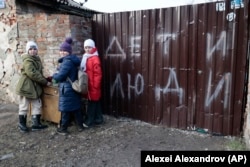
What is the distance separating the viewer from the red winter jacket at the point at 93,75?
425cm

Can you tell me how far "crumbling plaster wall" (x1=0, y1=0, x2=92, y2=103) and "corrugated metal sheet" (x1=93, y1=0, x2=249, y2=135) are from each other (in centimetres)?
52

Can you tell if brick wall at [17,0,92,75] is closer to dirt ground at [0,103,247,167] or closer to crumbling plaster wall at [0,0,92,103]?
crumbling plaster wall at [0,0,92,103]

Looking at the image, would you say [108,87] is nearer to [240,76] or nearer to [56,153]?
[56,153]

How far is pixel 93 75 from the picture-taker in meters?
4.27

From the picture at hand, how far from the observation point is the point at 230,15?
368cm

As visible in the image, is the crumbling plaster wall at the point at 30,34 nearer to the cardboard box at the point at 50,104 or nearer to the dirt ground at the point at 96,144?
the cardboard box at the point at 50,104

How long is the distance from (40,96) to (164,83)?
222 cm

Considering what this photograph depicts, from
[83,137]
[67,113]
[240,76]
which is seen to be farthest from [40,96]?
[240,76]

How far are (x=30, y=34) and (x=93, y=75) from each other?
1869mm

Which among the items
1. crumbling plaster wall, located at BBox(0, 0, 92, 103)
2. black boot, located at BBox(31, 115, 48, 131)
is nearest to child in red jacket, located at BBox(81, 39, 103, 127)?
crumbling plaster wall, located at BBox(0, 0, 92, 103)

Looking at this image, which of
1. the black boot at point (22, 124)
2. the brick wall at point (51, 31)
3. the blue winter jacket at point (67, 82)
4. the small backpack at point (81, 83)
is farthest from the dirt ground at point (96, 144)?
the brick wall at point (51, 31)

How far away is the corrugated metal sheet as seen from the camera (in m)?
3.75

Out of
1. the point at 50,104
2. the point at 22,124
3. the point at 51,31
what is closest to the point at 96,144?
the point at 50,104

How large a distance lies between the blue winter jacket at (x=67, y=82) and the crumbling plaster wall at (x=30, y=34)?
68 cm
